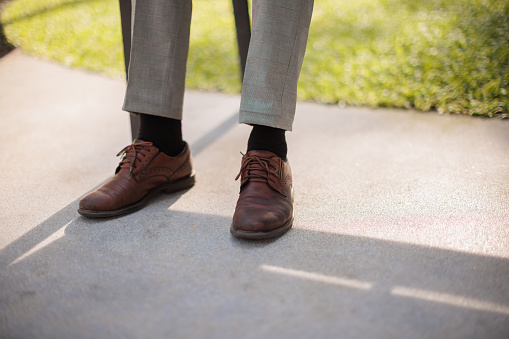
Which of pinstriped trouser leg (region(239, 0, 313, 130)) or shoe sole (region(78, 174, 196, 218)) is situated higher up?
pinstriped trouser leg (region(239, 0, 313, 130))

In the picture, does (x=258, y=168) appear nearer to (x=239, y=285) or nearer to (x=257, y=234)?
(x=257, y=234)

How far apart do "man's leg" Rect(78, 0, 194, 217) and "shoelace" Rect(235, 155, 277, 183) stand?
267mm

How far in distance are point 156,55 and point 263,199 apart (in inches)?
19.8

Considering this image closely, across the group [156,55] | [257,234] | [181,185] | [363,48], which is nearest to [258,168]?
[257,234]

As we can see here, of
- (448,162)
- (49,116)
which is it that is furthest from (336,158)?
(49,116)

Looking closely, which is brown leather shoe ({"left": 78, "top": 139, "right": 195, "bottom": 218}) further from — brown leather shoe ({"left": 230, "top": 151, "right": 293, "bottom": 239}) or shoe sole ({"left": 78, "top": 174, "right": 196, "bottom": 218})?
brown leather shoe ({"left": 230, "top": 151, "right": 293, "bottom": 239})

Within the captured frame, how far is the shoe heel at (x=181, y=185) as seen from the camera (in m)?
1.26

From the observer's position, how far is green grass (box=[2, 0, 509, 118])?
1.92m

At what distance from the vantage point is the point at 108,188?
1.13 m

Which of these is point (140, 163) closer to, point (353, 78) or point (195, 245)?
point (195, 245)

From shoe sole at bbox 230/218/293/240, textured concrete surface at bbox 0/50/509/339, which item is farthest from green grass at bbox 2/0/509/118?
shoe sole at bbox 230/218/293/240

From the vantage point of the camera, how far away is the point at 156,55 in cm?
120

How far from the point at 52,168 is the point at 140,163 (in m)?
0.48

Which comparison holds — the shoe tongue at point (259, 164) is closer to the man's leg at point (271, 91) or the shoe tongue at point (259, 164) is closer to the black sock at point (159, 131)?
the man's leg at point (271, 91)
